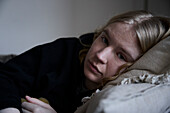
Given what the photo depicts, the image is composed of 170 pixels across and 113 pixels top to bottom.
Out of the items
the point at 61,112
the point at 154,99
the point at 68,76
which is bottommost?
the point at 61,112

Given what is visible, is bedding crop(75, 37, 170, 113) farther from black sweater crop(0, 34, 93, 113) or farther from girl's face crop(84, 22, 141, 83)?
black sweater crop(0, 34, 93, 113)

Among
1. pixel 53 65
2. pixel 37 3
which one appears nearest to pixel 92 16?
pixel 37 3

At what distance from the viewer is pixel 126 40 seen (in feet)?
2.32

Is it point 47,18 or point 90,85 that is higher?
point 47,18

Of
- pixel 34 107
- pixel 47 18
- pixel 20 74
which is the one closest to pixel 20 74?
pixel 20 74

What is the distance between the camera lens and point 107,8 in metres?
1.67

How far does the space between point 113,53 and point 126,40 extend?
0.22 ft

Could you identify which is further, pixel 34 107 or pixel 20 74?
pixel 20 74

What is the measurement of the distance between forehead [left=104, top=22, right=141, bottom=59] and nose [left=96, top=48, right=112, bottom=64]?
0.03m

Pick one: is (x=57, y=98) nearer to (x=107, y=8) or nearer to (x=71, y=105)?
(x=71, y=105)

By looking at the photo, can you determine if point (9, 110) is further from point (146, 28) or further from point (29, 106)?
point (146, 28)

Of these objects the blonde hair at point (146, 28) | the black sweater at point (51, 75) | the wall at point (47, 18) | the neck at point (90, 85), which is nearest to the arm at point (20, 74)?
the black sweater at point (51, 75)

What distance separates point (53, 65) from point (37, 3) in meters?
0.90

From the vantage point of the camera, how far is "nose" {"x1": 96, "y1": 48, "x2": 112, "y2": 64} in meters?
0.71
